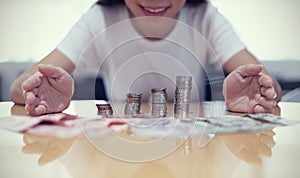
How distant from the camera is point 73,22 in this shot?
4.79 feet

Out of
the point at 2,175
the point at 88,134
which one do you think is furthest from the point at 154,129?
the point at 2,175

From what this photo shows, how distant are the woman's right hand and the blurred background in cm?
45

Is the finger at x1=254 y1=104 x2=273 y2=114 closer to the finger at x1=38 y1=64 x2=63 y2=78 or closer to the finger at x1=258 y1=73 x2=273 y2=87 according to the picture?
the finger at x1=258 y1=73 x2=273 y2=87

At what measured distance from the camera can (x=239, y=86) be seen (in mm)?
975

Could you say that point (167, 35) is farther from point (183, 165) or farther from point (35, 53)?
point (183, 165)

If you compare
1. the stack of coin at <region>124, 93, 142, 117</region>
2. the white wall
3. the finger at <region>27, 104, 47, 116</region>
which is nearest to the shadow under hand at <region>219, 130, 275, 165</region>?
the stack of coin at <region>124, 93, 142, 117</region>

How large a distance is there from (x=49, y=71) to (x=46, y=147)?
345 mm

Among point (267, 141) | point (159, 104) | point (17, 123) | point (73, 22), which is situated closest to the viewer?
point (267, 141)

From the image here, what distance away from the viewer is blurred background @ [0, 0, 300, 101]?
1.50 metres

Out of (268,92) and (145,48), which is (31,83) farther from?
(145,48)

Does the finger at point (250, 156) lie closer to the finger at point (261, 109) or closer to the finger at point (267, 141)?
the finger at point (267, 141)

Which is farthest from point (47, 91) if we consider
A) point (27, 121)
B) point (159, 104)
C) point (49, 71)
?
point (159, 104)

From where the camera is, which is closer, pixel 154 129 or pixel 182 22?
pixel 154 129

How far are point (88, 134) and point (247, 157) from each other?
273 mm
